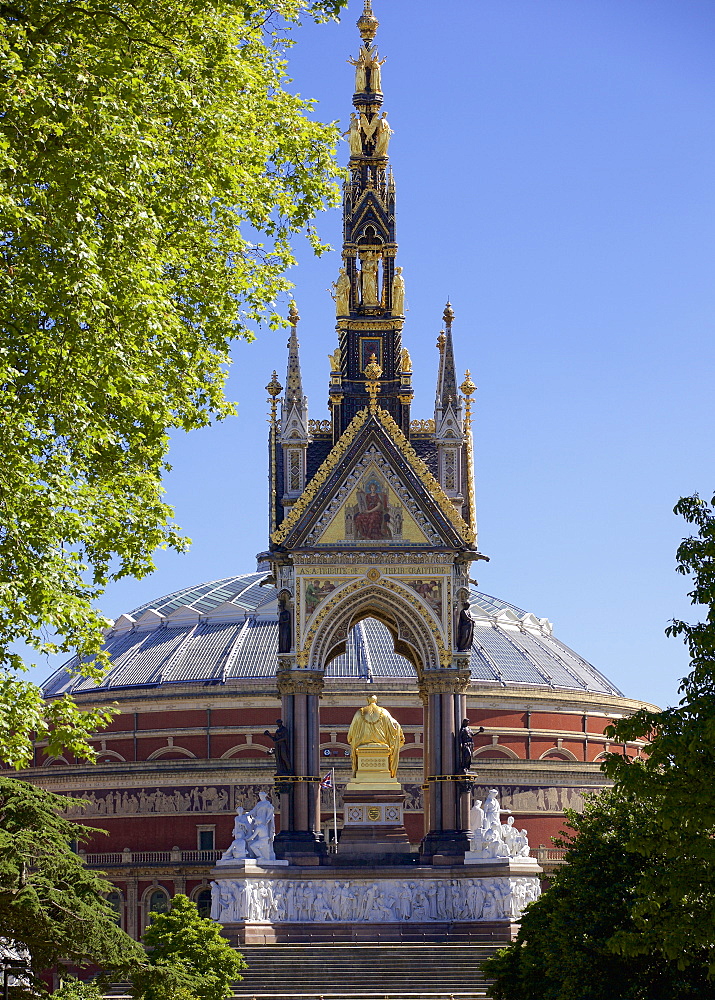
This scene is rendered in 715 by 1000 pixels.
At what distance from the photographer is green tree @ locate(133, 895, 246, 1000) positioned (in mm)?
35125

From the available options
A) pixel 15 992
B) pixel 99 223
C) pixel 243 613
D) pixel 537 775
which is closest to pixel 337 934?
pixel 15 992

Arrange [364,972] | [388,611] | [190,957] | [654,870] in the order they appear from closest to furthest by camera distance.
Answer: [654,870] < [190,957] < [364,972] < [388,611]

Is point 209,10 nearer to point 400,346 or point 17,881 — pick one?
point 17,881

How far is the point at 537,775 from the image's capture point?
3091 inches

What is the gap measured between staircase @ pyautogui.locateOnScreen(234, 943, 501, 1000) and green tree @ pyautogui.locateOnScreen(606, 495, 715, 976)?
614 inches

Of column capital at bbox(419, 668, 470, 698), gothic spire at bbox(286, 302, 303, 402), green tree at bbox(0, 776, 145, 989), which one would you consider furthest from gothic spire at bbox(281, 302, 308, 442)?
green tree at bbox(0, 776, 145, 989)

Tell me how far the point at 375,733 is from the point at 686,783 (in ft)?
83.4

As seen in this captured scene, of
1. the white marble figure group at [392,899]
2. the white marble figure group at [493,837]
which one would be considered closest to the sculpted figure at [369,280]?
the white marble figure group at [493,837]

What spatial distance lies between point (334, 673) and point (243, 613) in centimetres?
797

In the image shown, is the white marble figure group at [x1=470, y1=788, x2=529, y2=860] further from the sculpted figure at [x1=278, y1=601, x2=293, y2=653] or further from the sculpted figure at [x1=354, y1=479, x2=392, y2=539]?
the sculpted figure at [x1=354, y1=479, x2=392, y2=539]

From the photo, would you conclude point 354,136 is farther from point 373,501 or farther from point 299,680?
point 299,680

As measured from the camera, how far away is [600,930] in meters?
33.5

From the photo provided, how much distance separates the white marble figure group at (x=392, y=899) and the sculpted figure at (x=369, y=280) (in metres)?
16.8

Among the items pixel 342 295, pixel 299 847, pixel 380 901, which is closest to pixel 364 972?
pixel 380 901
